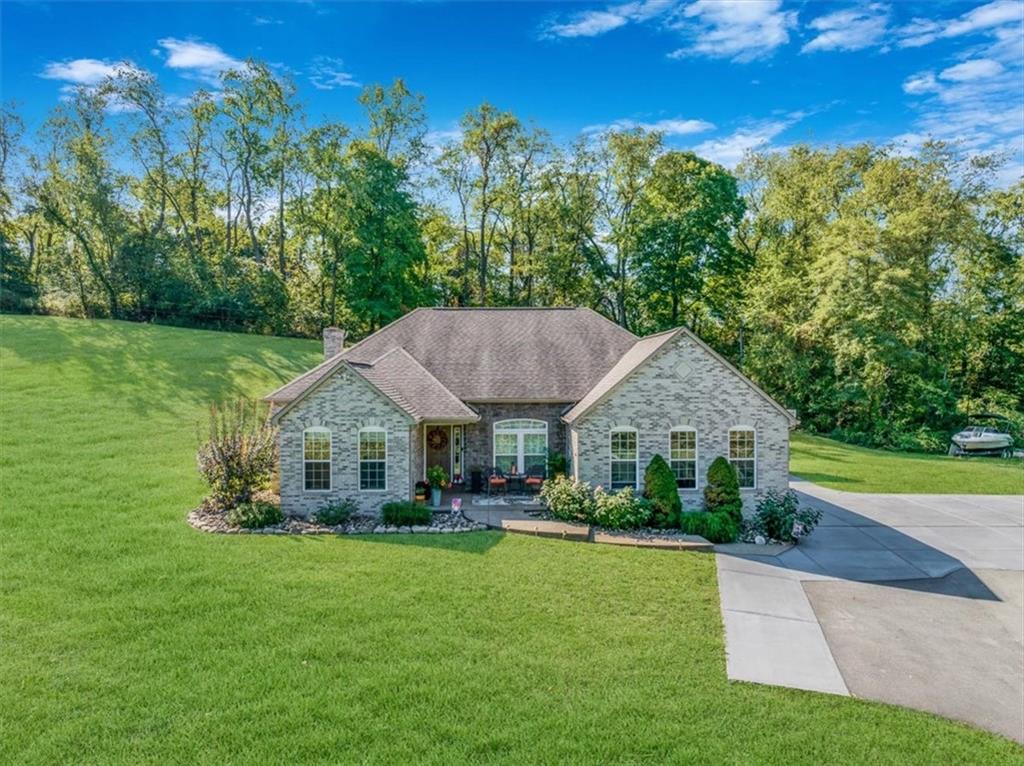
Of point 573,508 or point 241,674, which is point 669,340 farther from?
point 241,674

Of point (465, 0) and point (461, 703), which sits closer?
point (461, 703)

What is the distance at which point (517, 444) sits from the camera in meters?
19.8

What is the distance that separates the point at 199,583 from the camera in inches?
440

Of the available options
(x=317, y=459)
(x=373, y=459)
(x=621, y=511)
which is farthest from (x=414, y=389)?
(x=621, y=511)

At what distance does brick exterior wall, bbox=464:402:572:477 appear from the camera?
19734 mm

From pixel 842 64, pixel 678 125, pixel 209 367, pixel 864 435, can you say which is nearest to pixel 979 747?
pixel 842 64

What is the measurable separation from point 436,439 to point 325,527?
5.31 meters

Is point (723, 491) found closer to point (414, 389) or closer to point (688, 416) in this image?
point (688, 416)

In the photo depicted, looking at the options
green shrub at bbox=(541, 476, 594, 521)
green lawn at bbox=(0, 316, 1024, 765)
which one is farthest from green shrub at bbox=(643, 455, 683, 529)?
green lawn at bbox=(0, 316, 1024, 765)

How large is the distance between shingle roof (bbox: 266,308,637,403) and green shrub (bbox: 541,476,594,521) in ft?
11.6

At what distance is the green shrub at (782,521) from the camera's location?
15.3 m

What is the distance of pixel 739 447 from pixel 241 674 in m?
13.9

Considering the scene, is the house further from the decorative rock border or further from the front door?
the decorative rock border

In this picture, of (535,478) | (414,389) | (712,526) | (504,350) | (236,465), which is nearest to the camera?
(712,526)
